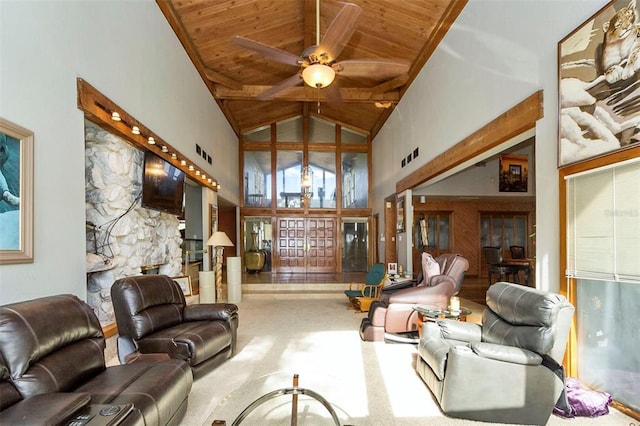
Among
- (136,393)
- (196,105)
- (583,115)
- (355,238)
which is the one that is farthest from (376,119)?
(136,393)

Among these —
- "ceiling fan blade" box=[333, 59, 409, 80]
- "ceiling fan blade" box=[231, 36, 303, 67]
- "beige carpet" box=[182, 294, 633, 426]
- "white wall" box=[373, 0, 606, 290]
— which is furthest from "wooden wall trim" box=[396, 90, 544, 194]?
"beige carpet" box=[182, 294, 633, 426]

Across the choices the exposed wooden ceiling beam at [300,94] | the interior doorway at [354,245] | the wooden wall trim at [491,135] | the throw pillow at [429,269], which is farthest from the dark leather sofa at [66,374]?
the interior doorway at [354,245]

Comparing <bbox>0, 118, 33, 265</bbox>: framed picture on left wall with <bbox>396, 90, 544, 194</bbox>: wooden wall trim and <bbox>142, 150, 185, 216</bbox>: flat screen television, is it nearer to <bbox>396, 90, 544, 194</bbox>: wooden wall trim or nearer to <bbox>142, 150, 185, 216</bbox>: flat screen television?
<bbox>142, 150, 185, 216</bbox>: flat screen television

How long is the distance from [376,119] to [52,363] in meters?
9.31

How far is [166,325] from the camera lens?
338 centimetres

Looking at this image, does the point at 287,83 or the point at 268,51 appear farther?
the point at 287,83

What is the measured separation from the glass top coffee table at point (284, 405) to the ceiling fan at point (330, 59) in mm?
3288

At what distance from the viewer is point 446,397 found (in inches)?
96.3

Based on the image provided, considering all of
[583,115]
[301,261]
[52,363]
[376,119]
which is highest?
[376,119]

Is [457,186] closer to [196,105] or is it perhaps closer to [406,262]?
[406,262]

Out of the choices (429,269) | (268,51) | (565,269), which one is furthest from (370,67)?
(565,269)

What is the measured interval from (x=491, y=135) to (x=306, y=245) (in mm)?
7852

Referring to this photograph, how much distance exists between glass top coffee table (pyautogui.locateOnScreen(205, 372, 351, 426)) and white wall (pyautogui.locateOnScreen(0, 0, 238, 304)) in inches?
61.5

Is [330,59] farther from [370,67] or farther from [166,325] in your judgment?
[166,325]
